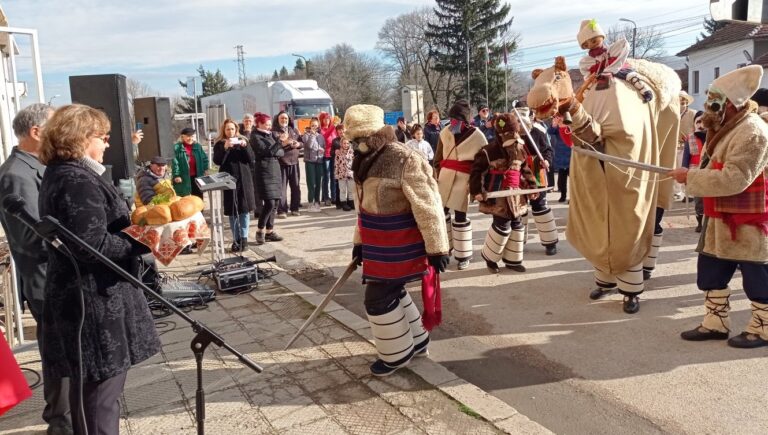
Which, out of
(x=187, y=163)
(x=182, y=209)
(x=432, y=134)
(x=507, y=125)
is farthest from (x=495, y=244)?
(x=432, y=134)

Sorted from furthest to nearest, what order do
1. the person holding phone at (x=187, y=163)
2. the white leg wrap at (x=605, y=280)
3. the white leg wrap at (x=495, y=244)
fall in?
1. the person holding phone at (x=187, y=163)
2. the white leg wrap at (x=495, y=244)
3. the white leg wrap at (x=605, y=280)

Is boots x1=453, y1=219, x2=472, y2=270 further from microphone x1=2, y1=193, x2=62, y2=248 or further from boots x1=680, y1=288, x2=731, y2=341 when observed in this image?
microphone x1=2, y1=193, x2=62, y2=248

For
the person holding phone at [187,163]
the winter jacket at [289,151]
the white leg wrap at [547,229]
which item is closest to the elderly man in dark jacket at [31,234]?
the white leg wrap at [547,229]

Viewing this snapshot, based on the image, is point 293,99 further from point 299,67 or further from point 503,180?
point 299,67

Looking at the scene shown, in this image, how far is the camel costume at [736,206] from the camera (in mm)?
3902

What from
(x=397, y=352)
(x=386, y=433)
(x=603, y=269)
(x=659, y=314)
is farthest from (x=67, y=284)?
(x=659, y=314)

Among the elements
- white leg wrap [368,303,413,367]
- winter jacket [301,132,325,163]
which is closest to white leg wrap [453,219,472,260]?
white leg wrap [368,303,413,367]

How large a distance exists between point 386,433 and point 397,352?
30.1 inches

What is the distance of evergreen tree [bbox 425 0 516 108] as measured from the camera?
45.4 meters

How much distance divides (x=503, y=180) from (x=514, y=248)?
786 mm

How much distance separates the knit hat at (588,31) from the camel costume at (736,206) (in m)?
1.11

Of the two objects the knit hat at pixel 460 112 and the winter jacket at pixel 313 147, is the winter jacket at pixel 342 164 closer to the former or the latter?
the winter jacket at pixel 313 147

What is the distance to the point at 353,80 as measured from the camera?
57.5 meters

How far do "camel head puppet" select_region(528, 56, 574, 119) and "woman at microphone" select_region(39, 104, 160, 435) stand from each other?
120 inches
